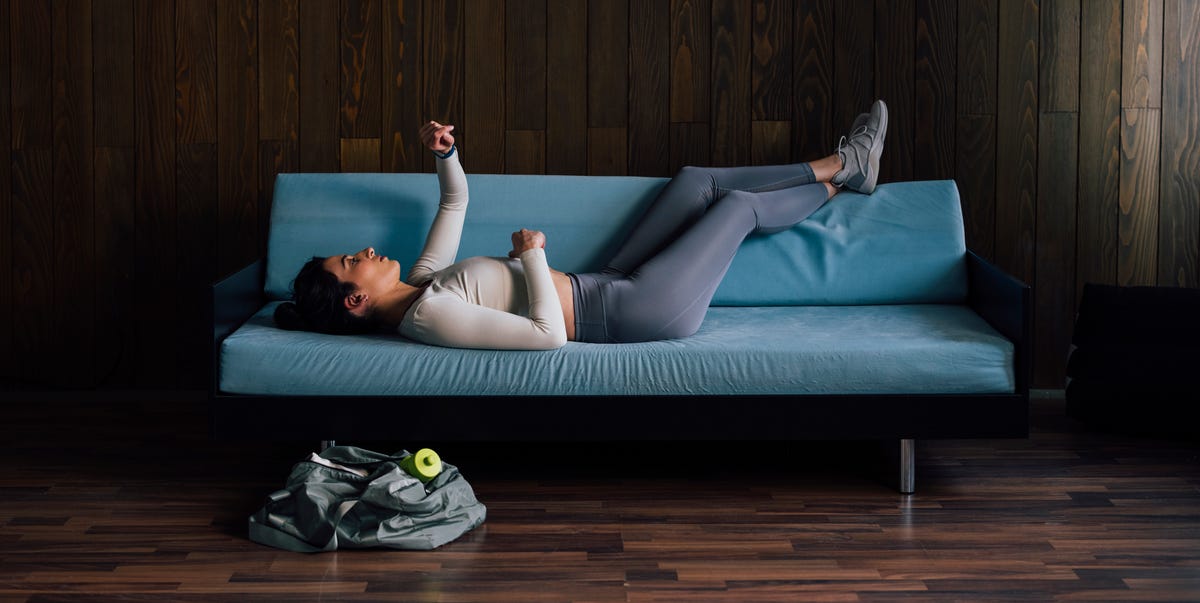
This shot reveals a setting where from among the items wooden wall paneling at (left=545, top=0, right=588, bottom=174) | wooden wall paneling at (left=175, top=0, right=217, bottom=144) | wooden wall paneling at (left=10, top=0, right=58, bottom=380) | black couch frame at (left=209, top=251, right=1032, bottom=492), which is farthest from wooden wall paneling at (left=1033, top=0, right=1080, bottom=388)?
wooden wall paneling at (left=10, top=0, right=58, bottom=380)

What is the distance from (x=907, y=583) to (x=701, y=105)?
2.06 meters

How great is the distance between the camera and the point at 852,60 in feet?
12.6

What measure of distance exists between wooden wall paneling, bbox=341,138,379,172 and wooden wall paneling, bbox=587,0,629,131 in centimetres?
78

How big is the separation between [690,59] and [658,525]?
1852 millimetres

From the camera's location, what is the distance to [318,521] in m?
2.46

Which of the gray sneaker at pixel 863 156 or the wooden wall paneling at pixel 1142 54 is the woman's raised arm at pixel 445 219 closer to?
the gray sneaker at pixel 863 156

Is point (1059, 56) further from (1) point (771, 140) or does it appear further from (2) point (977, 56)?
(1) point (771, 140)

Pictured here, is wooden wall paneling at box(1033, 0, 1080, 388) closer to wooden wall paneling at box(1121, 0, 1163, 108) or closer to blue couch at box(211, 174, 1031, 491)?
wooden wall paneling at box(1121, 0, 1163, 108)

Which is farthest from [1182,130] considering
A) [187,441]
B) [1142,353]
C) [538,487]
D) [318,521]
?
[187,441]

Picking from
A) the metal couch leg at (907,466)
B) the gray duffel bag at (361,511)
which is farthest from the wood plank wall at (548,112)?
the gray duffel bag at (361,511)

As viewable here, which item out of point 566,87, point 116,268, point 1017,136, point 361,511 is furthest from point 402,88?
point 1017,136

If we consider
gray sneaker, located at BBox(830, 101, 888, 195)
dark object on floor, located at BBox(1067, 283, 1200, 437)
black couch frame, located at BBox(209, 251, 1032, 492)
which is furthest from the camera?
gray sneaker, located at BBox(830, 101, 888, 195)

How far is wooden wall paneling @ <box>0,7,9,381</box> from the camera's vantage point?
12.4 feet

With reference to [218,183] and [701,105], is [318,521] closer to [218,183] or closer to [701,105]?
[218,183]
